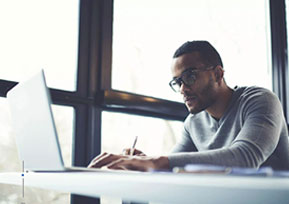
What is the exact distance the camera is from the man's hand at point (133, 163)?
933mm

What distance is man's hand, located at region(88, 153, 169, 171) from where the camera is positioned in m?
0.93

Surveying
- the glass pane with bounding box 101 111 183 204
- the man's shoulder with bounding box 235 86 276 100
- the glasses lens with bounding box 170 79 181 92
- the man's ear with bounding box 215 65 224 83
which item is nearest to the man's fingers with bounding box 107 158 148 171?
the man's shoulder with bounding box 235 86 276 100

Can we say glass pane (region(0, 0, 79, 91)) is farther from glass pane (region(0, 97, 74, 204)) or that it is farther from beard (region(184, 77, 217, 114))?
beard (region(184, 77, 217, 114))

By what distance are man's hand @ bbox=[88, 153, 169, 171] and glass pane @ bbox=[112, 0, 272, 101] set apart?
0.99m

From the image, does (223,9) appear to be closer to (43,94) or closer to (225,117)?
(225,117)

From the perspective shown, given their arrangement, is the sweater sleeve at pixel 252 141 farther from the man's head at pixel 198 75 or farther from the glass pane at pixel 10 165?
the glass pane at pixel 10 165

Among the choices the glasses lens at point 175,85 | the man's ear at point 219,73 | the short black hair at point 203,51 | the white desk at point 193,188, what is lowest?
the white desk at point 193,188

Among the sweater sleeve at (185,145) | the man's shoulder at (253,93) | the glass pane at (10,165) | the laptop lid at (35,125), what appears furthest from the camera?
the sweater sleeve at (185,145)

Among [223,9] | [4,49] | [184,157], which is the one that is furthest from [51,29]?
[223,9]

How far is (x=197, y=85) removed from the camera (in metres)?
1.69

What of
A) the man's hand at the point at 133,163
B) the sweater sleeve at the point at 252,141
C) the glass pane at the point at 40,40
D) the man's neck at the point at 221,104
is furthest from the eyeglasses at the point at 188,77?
the man's hand at the point at 133,163

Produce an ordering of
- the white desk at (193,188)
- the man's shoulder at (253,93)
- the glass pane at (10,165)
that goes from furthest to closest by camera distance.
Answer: the glass pane at (10,165) < the man's shoulder at (253,93) < the white desk at (193,188)

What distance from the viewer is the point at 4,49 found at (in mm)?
1670

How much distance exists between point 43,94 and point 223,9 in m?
2.05
